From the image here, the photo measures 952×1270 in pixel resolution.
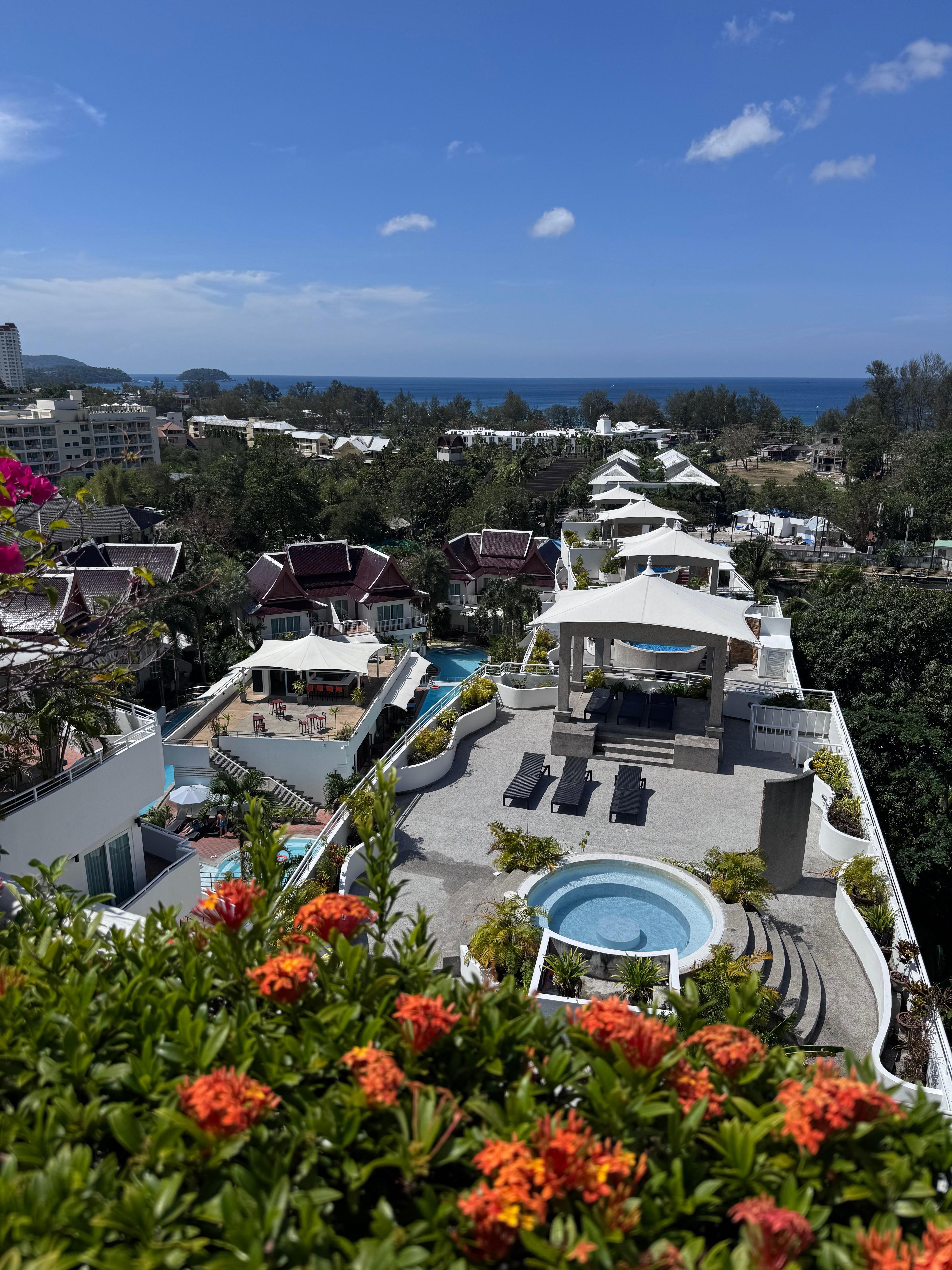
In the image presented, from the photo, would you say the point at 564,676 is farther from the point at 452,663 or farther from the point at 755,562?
the point at 452,663

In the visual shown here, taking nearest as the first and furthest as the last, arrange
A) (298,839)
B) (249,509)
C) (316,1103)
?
1. (316,1103)
2. (298,839)
3. (249,509)

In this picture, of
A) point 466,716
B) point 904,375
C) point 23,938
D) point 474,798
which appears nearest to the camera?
point 23,938

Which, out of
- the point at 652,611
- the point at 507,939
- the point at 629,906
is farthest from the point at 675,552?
the point at 507,939

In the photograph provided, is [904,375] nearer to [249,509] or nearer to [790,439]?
[790,439]

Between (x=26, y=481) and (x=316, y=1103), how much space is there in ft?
17.0

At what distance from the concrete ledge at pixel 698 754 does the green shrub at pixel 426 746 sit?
5.59 metres

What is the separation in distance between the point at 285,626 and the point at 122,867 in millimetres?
32244

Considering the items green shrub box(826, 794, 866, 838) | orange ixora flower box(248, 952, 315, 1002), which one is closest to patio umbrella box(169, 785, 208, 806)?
green shrub box(826, 794, 866, 838)

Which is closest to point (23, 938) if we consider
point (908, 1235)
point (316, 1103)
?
point (316, 1103)

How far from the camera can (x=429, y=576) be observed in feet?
156

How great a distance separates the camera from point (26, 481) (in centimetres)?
642

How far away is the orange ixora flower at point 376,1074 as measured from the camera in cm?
385

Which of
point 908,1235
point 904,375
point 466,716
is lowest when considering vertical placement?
point 466,716

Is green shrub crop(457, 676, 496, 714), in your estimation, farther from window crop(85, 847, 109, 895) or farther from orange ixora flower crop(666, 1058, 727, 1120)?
orange ixora flower crop(666, 1058, 727, 1120)
